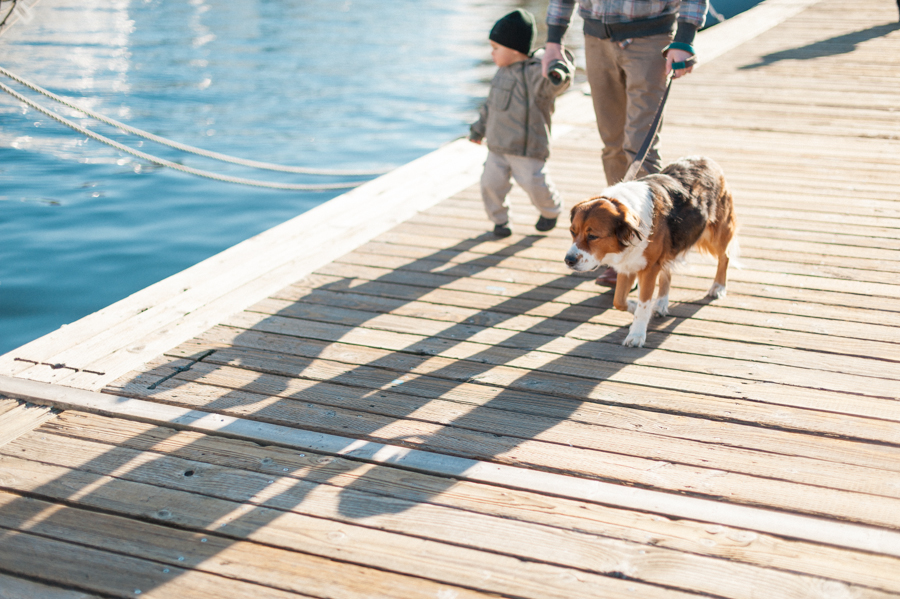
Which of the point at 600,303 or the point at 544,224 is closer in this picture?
the point at 600,303

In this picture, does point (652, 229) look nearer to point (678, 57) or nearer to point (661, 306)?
point (661, 306)

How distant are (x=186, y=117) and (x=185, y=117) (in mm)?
15

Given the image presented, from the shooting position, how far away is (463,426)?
9.93 feet

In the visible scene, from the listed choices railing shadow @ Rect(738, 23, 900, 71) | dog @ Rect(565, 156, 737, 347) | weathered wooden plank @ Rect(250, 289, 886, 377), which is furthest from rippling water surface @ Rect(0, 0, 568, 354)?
railing shadow @ Rect(738, 23, 900, 71)

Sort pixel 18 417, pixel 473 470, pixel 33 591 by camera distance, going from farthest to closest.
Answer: pixel 18 417 < pixel 473 470 < pixel 33 591

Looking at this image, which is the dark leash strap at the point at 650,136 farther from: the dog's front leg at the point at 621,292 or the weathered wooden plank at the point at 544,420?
the weathered wooden plank at the point at 544,420

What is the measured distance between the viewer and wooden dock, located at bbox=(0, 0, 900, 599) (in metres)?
2.33

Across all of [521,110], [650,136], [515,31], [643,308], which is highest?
[515,31]

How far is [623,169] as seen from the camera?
14.7ft

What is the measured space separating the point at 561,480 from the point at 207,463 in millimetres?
1296

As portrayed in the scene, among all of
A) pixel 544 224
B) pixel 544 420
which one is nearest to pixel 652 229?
pixel 544 420

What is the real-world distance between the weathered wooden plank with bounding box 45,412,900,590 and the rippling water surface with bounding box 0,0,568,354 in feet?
8.43

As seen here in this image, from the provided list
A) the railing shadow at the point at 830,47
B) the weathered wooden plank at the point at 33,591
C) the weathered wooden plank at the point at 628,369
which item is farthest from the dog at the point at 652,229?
the railing shadow at the point at 830,47

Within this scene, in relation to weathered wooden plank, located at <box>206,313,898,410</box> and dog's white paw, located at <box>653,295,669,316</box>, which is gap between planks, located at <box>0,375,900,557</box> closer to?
weathered wooden plank, located at <box>206,313,898,410</box>
